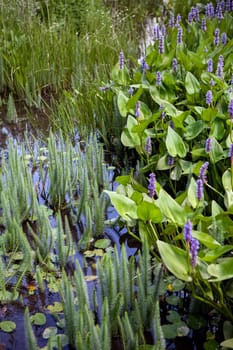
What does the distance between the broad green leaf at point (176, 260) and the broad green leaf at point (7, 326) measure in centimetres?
64

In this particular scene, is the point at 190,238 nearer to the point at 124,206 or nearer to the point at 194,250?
the point at 194,250

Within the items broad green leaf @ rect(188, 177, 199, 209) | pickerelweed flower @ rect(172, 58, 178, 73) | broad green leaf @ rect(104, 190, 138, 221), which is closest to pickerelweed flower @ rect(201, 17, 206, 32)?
pickerelweed flower @ rect(172, 58, 178, 73)

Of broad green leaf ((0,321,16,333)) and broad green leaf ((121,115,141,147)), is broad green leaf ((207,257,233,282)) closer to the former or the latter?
broad green leaf ((0,321,16,333))

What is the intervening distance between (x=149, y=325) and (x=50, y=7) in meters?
4.44

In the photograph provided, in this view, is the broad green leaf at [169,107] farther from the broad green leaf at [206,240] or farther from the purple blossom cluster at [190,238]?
Result: the purple blossom cluster at [190,238]

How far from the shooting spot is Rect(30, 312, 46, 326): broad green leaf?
1.79 m

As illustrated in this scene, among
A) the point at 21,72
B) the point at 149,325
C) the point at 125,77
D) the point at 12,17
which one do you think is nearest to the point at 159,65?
the point at 125,77

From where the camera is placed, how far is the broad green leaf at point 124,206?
169 centimetres

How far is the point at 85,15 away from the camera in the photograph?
5.46 meters

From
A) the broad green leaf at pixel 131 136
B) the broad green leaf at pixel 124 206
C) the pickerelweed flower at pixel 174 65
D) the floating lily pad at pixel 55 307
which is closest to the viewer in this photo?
the broad green leaf at pixel 124 206

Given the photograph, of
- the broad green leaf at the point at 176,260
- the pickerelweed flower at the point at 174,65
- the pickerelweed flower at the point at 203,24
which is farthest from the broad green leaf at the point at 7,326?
the pickerelweed flower at the point at 203,24

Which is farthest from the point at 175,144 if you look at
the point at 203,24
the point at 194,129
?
the point at 203,24

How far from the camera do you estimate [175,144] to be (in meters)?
2.24

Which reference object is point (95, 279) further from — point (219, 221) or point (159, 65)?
point (159, 65)
